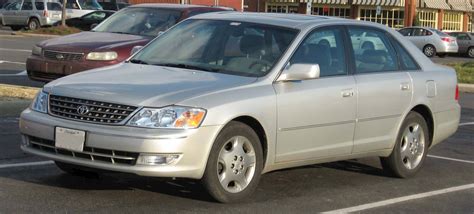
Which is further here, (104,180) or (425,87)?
(425,87)

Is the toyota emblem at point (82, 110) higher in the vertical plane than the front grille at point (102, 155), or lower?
higher

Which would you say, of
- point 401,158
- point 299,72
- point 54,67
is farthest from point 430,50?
point 299,72

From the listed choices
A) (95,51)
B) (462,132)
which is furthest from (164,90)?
(462,132)

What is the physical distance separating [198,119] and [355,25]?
2446mm

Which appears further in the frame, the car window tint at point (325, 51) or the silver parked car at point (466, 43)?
the silver parked car at point (466, 43)

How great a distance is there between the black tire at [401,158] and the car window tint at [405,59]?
50 cm

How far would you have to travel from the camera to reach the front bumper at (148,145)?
562 cm

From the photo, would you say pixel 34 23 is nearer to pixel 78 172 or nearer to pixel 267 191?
pixel 78 172

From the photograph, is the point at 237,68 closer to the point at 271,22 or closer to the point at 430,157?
the point at 271,22

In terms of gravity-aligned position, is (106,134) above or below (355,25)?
below

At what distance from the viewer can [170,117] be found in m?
5.72

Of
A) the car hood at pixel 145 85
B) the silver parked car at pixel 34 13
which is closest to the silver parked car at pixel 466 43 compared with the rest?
the silver parked car at pixel 34 13

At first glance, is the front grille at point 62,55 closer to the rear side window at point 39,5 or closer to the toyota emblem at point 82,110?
the toyota emblem at point 82,110

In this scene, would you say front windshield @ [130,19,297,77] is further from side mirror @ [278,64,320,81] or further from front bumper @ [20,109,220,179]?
front bumper @ [20,109,220,179]
